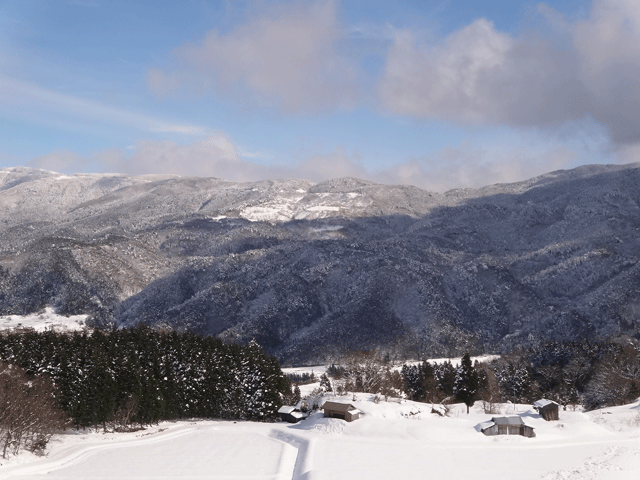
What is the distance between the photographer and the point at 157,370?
84688 mm

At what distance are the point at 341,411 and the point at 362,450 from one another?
470 inches

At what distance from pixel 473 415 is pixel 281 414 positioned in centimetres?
3038

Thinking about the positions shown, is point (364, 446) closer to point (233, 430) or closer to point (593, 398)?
point (233, 430)

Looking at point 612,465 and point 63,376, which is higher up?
point 63,376

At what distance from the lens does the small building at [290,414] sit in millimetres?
86694

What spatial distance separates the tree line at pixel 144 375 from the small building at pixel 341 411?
12888 mm

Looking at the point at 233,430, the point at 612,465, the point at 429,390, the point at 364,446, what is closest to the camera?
the point at 612,465

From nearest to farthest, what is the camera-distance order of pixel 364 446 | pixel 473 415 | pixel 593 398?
pixel 364 446 → pixel 473 415 → pixel 593 398

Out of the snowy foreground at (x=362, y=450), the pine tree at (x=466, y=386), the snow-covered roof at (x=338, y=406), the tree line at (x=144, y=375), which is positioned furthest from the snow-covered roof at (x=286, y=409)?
the pine tree at (x=466, y=386)

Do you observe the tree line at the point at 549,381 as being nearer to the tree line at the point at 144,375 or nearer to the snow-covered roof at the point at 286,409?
the snow-covered roof at the point at 286,409

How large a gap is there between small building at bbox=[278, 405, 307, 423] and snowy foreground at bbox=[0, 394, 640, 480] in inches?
103

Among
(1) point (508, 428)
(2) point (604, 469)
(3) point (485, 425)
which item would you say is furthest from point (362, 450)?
(2) point (604, 469)

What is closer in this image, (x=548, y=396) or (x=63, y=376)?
(x=63, y=376)

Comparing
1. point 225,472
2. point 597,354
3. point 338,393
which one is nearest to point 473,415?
point 338,393
